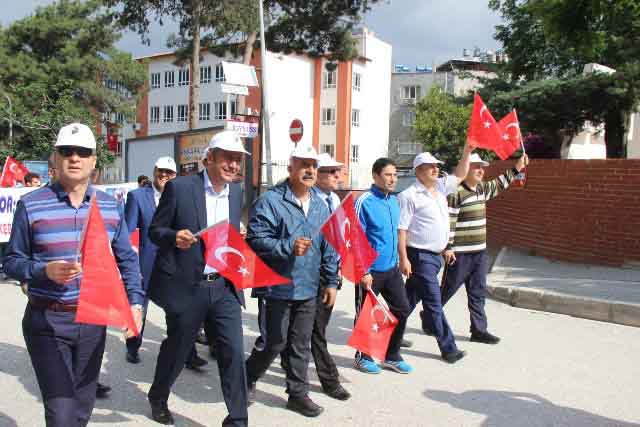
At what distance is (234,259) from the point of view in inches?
157

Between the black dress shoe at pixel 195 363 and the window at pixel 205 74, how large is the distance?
49814 mm

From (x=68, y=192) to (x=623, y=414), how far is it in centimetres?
388

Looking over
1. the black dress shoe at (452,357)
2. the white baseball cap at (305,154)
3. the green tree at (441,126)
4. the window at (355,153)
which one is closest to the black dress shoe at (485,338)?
the black dress shoe at (452,357)

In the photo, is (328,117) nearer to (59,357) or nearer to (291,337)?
(291,337)

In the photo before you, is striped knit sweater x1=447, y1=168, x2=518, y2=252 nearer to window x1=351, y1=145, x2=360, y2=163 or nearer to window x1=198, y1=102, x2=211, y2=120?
window x1=351, y1=145, x2=360, y2=163

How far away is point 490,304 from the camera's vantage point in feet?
28.2

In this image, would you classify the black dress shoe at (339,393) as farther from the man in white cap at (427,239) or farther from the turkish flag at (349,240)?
the man in white cap at (427,239)

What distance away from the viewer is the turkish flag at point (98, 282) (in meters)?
3.01

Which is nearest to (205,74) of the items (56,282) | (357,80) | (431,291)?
(357,80)

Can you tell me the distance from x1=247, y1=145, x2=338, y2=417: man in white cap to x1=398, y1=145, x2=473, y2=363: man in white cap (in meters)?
1.45

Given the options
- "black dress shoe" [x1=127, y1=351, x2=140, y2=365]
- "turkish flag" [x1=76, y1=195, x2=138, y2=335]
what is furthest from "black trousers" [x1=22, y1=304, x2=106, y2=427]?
"black dress shoe" [x1=127, y1=351, x2=140, y2=365]

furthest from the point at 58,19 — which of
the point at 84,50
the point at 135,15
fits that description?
the point at 135,15

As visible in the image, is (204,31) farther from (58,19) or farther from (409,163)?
(409,163)

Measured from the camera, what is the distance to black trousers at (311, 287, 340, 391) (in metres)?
4.94
